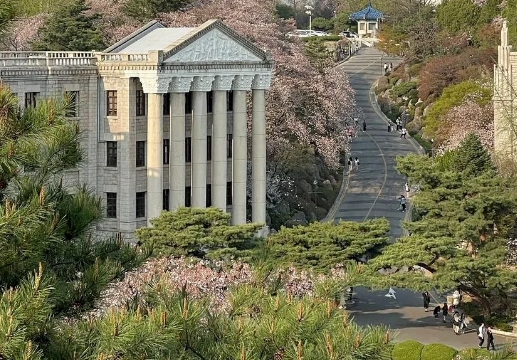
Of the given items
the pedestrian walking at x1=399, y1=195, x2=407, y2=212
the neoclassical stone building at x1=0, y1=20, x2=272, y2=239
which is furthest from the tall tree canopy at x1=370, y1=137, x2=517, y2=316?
the pedestrian walking at x1=399, y1=195, x2=407, y2=212

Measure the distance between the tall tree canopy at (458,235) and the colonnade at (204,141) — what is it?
9.98m

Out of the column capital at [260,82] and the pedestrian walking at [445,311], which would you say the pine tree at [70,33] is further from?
the pedestrian walking at [445,311]

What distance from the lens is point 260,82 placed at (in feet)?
252

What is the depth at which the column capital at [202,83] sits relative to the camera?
7350 cm

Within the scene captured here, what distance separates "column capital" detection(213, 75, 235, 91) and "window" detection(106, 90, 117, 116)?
4.65 metres

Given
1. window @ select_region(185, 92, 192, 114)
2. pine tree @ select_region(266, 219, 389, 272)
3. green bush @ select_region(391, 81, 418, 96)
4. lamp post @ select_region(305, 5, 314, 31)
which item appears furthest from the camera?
lamp post @ select_region(305, 5, 314, 31)

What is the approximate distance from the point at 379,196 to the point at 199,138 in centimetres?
2833

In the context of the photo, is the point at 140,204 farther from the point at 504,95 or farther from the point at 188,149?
the point at 504,95

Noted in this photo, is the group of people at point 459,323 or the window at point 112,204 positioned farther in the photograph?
the window at point 112,204

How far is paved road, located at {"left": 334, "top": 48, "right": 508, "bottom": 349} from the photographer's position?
213 feet

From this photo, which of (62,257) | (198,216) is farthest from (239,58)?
(62,257)

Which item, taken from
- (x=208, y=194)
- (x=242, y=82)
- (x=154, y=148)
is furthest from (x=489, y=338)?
(x=242, y=82)

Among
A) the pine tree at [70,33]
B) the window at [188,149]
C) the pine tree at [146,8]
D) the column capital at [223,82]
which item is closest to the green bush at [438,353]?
the window at [188,149]

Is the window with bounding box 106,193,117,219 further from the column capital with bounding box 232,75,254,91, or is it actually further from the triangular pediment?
the column capital with bounding box 232,75,254,91
